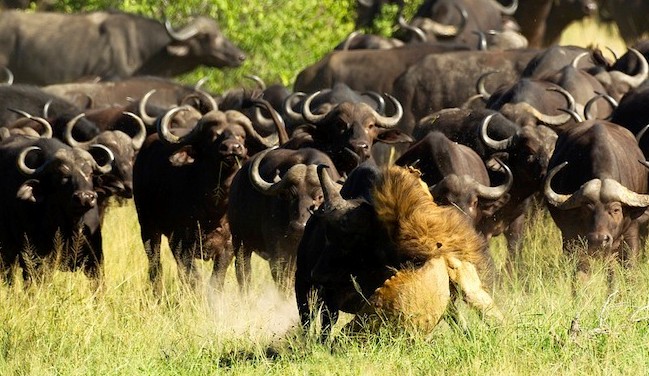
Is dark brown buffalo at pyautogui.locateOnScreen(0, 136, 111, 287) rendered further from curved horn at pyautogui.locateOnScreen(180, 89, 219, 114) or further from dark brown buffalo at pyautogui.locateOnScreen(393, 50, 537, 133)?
dark brown buffalo at pyautogui.locateOnScreen(393, 50, 537, 133)

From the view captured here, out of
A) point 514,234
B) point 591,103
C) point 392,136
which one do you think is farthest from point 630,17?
point 514,234

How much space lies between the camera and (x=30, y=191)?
1117cm

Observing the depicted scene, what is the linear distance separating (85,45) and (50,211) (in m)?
14.6

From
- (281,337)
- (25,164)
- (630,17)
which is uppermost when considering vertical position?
(281,337)

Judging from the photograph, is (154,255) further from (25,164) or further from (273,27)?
(273,27)

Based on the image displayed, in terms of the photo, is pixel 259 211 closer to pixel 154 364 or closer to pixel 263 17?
pixel 154 364

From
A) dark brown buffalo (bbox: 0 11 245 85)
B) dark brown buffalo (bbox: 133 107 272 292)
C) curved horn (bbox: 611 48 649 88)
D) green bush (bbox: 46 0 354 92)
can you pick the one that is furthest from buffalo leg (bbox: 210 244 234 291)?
dark brown buffalo (bbox: 0 11 245 85)

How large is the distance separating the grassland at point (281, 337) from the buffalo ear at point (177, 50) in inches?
594

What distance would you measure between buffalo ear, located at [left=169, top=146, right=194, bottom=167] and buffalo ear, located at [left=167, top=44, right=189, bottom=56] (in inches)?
530

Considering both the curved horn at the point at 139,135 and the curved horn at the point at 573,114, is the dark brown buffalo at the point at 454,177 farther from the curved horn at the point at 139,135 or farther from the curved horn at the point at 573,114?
the curved horn at the point at 139,135

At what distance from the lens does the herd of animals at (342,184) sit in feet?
24.5

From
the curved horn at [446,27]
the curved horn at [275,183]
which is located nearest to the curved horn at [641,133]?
the curved horn at [275,183]

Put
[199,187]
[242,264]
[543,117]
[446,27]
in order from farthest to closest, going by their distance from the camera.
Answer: [446,27] → [543,117] → [199,187] → [242,264]

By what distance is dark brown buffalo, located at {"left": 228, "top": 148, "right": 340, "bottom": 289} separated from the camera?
10.1 meters
